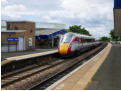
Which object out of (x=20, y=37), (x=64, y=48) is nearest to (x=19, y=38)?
(x=20, y=37)

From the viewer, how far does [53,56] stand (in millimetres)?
22953

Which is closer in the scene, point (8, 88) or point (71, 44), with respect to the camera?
point (8, 88)

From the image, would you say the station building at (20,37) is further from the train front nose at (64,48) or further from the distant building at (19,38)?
the train front nose at (64,48)

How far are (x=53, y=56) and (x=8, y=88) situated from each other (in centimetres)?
1420

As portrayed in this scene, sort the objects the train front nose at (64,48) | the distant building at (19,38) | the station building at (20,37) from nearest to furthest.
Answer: the train front nose at (64,48), the distant building at (19,38), the station building at (20,37)

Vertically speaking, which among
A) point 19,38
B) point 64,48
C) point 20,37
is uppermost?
point 20,37

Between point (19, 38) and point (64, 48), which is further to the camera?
point (19, 38)

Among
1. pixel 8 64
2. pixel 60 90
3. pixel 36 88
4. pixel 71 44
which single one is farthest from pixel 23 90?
pixel 71 44

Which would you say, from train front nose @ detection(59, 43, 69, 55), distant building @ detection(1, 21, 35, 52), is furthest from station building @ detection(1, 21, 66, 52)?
train front nose @ detection(59, 43, 69, 55)

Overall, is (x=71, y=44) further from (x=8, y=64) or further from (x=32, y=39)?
(x=32, y=39)

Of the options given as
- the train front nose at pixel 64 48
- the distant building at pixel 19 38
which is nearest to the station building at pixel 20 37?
the distant building at pixel 19 38

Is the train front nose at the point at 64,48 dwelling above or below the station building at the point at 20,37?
below

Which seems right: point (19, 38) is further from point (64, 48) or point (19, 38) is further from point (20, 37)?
point (64, 48)

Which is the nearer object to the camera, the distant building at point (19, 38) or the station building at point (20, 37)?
the distant building at point (19, 38)
